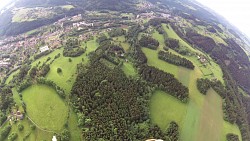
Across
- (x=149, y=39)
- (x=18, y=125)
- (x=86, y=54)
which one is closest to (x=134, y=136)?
(x=18, y=125)

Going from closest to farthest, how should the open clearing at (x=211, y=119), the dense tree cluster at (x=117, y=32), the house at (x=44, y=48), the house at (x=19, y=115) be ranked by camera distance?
the house at (x=19, y=115)
the open clearing at (x=211, y=119)
the house at (x=44, y=48)
the dense tree cluster at (x=117, y=32)

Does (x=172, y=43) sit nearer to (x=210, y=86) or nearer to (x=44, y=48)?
(x=210, y=86)

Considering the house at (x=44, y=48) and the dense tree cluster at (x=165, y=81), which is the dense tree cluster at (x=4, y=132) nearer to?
the dense tree cluster at (x=165, y=81)

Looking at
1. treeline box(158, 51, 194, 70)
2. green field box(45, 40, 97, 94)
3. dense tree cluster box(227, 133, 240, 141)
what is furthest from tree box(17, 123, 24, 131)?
treeline box(158, 51, 194, 70)

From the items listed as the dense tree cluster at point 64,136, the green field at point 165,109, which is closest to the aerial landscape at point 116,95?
the dense tree cluster at point 64,136

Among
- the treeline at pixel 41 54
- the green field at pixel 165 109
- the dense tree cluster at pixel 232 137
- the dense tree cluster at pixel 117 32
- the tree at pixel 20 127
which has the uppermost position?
the green field at pixel 165 109

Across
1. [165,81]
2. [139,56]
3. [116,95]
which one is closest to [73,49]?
[139,56]
